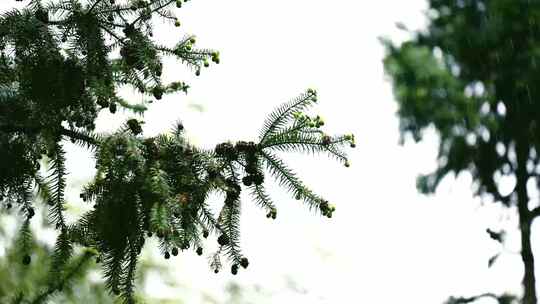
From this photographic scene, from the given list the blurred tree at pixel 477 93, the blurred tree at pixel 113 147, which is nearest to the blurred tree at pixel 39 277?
the blurred tree at pixel 113 147

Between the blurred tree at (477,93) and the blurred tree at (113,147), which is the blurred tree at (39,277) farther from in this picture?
the blurred tree at (477,93)

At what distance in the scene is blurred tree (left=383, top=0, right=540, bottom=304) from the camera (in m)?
8.33

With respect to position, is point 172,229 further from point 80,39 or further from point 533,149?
point 533,149

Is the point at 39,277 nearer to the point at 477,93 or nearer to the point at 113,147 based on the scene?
the point at 113,147

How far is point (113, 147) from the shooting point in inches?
65.3

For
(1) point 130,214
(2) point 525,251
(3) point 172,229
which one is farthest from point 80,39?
(2) point 525,251

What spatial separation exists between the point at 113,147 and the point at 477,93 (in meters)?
8.04

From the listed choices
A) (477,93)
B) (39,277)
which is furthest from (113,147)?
(477,93)

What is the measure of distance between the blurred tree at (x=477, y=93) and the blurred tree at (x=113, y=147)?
22.9 ft

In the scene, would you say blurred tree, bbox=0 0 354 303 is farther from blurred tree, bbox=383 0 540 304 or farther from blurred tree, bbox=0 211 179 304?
blurred tree, bbox=383 0 540 304

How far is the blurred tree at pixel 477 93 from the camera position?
8.33 metres

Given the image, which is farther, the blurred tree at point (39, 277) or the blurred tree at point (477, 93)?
the blurred tree at point (477, 93)

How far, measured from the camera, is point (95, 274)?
4758 mm

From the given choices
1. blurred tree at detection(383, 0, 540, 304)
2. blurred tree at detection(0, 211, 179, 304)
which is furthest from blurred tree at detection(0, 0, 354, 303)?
blurred tree at detection(383, 0, 540, 304)
